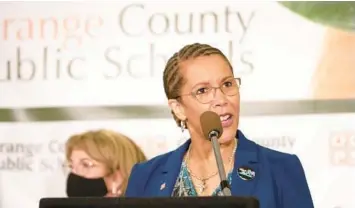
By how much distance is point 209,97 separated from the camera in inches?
83.0

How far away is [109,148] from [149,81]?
Result: 0.24 meters

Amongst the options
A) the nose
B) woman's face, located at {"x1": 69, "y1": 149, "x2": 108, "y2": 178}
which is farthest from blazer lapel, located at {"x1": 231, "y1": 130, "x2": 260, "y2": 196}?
woman's face, located at {"x1": 69, "y1": 149, "x2": 108, "y2": 178}

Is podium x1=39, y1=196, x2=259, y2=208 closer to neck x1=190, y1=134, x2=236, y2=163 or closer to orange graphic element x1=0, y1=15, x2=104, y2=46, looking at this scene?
neck x1=190, y1=134, x2=236, y2=163

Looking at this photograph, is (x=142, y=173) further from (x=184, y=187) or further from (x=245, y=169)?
(x=245, y=169)

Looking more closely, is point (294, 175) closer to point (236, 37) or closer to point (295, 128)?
point (295, 128)

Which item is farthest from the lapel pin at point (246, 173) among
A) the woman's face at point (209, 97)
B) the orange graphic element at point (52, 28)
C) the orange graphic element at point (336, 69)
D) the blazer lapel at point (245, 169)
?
the orange graphic element at point (52, 28)

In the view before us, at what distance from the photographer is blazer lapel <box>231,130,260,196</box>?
198 centimetres

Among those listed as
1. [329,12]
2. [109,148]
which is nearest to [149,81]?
[109,148]

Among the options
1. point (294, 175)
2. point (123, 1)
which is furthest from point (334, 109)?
point (123, 1)

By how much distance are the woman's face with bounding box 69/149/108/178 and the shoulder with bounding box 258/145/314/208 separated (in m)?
0.50

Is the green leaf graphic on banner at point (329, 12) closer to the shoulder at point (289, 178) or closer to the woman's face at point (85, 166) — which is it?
the shoulder at point (289, 178)

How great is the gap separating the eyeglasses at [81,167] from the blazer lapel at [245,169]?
478mm

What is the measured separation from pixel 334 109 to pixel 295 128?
0.13 metres

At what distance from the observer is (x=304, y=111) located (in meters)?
2.20
